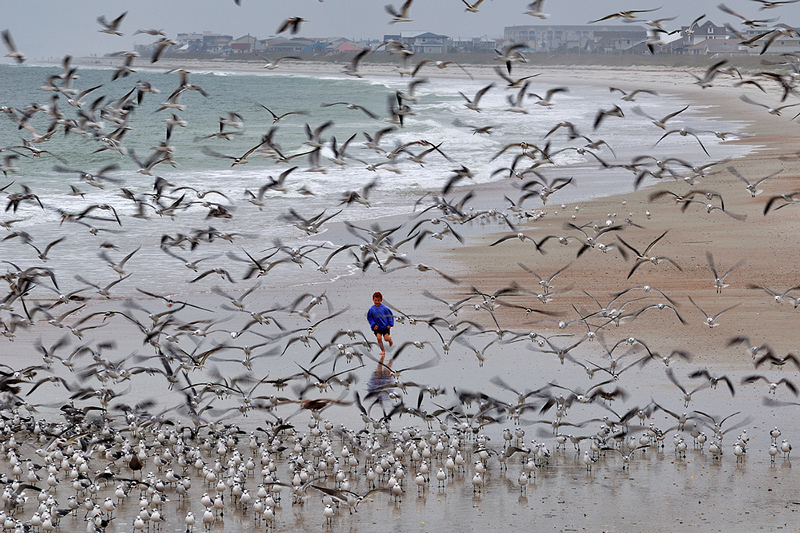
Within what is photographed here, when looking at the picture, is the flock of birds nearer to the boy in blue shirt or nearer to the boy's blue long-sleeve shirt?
the boy in blue shirt

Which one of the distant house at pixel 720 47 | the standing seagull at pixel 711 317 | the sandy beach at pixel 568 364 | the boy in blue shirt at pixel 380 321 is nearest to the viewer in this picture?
the sandy beach at pixel 568 364

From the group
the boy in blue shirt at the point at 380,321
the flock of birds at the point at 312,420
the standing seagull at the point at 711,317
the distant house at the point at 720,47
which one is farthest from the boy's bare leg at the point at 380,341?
the distant house at the point at 720,47

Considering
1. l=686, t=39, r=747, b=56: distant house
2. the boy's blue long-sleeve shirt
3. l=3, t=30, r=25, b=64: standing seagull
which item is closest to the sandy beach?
the boy's blue long-sleeve shirt

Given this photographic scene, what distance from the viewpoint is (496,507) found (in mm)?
10773

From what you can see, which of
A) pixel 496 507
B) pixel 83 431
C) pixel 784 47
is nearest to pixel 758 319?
pixel 496 507

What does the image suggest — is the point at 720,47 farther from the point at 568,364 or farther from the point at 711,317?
the point at 568,364

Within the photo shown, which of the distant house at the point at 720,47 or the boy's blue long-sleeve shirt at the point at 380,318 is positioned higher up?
the boy's blue long-sleeve shirt at the point at 380,318

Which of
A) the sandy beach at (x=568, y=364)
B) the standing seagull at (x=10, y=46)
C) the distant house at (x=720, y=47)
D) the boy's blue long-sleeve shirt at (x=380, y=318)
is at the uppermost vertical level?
the standing seagull at (x=10, y=46)

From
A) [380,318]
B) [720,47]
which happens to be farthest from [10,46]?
[720,47]

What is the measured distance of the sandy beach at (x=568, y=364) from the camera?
10.7 metres

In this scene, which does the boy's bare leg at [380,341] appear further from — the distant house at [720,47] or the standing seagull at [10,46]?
the distant house at [720,47]

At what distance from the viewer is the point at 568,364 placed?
15.3 metres

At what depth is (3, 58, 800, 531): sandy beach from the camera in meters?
10.7

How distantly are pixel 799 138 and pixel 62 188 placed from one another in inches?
1205
